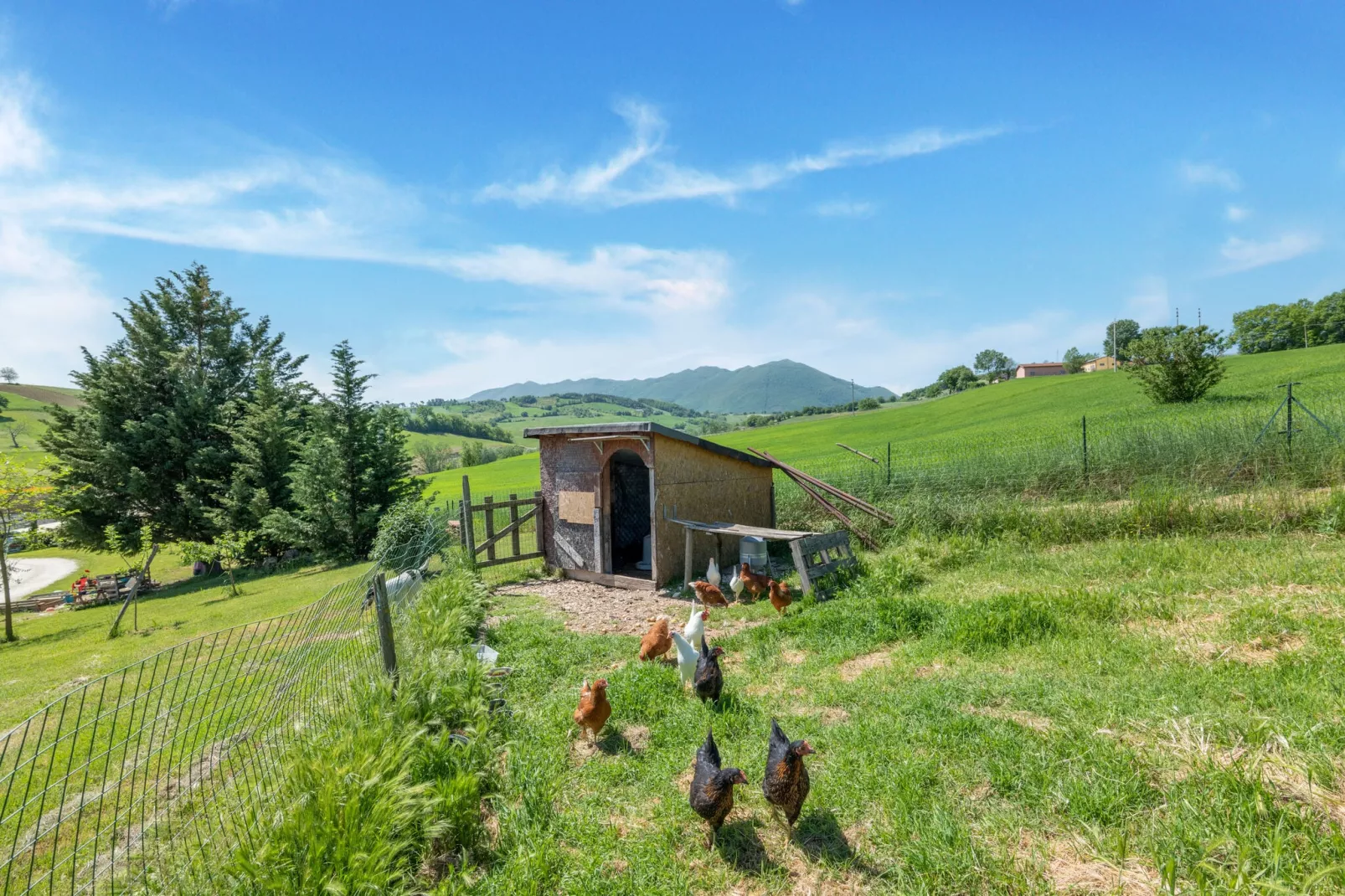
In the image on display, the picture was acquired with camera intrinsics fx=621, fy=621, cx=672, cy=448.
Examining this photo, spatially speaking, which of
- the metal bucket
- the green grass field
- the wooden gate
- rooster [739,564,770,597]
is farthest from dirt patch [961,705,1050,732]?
the green grass field

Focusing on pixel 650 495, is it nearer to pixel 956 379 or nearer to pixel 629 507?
pixel 629 507

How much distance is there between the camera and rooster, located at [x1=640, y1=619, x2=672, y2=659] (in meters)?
6.43

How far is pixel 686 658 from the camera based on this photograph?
559 cm

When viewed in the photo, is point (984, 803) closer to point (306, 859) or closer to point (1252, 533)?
point (306, 859)

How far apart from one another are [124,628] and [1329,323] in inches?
3443

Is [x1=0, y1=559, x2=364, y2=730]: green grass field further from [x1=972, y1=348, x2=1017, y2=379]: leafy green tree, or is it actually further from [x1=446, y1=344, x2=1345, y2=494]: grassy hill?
[x1=972, y1=348, x2=1017, y2=379]: leafy green tree

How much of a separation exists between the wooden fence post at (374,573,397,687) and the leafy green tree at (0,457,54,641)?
1406 centimetres

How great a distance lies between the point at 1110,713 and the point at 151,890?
5664 millimetres

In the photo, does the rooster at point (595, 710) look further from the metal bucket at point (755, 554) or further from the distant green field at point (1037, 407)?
the distant green field at point (1037, 407)

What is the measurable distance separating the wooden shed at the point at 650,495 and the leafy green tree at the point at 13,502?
38.3 ft

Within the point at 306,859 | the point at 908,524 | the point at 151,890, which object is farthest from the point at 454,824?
the point at 908,524

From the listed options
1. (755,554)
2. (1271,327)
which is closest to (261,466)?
(755,554)

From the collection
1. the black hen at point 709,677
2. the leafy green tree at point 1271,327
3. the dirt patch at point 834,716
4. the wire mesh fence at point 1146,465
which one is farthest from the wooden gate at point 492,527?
the leafy green tree at point 1271,327

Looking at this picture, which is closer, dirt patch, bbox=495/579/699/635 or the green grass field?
dirt patch, bbox=495/579/699/635
